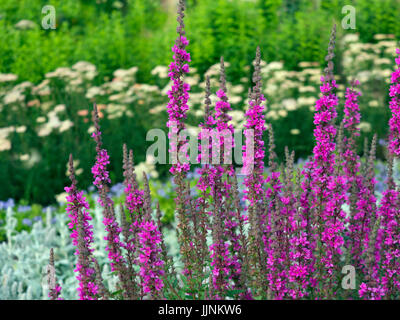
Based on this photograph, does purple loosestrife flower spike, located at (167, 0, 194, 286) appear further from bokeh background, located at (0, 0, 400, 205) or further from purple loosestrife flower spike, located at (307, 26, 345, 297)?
bokeh background, located at (0, 0, 400, 205)

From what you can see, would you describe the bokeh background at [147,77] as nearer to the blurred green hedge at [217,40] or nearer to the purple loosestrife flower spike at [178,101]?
the blurred green hedge at [217,40]

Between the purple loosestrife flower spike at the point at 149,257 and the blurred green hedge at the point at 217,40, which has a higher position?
the blurred green hedge at the point at 217,40

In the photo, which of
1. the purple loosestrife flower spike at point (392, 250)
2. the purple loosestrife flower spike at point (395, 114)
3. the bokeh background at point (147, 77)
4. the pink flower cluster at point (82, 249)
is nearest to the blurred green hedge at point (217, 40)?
the bokeh background at point (147, 77)

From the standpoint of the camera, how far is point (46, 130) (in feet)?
24.7

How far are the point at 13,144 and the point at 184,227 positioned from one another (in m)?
5.64

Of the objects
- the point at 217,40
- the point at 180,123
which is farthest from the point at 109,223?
the point at 217,40

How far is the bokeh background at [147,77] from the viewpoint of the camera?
24.9 feet

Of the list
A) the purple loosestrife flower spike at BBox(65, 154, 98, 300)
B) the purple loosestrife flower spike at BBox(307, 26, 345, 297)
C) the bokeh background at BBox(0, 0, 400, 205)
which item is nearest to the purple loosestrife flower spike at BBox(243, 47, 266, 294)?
the purple loosestrife flower spike at BBox(307, 26, 345, 297)

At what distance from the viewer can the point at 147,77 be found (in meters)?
9.63

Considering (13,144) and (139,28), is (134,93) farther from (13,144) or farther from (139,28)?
(139,28)

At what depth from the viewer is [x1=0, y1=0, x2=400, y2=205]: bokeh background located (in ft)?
24.9

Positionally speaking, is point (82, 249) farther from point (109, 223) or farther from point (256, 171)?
point (256, 171)
